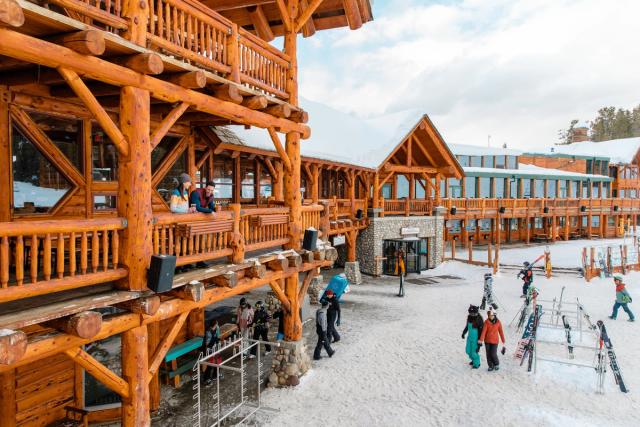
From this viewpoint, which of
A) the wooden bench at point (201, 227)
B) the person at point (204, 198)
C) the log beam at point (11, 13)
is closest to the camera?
the log beam at point (11, 13)

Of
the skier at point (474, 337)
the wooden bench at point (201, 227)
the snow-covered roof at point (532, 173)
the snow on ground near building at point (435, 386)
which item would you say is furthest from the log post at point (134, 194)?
the snow-covered roof at point (532, 173)

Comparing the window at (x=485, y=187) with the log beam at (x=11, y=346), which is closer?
the log beam at (x=11, y=346)

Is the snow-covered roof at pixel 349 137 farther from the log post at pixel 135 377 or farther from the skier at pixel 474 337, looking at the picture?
the log post at pixel 135 377

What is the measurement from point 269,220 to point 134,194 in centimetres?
364

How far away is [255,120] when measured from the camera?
27.2 ft

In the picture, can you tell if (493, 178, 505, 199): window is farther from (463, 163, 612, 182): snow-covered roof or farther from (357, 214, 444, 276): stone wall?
(357, 214, 444, 276): stone wall

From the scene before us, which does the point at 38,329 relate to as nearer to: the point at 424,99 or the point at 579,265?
the point at 579,265

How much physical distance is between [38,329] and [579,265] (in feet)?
94.0

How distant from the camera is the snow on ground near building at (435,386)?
8.44 meters

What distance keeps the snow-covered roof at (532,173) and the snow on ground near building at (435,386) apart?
2211 centimetres

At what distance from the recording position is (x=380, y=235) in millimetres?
22922

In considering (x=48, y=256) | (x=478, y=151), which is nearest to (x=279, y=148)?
(x=48, y=256)

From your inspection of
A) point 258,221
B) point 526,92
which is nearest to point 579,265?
point 258,221

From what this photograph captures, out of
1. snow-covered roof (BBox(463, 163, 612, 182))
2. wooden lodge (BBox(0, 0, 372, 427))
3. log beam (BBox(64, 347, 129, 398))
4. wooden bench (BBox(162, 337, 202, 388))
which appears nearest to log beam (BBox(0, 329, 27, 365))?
wooden lodge (BBox(0, 0, 372, 427))
